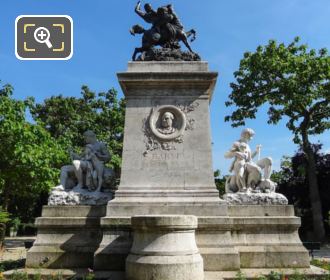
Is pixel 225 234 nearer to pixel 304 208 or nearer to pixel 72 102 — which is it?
pixel 304 208

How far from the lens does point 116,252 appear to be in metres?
8.88

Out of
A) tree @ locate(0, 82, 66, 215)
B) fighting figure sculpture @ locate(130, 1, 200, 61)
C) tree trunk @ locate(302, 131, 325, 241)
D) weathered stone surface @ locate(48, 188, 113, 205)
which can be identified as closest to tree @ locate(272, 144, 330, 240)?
tree trunk @ locate(302, 131, 325, 241)

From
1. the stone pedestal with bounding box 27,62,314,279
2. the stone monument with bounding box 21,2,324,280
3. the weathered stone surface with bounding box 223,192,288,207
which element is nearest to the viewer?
the stone monument with bounding box 21,2,324,280

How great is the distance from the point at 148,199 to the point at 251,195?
2.67 meters

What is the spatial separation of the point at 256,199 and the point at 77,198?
4613 millimetres

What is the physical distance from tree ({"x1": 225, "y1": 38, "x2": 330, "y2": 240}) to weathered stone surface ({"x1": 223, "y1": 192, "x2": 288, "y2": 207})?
13466mm

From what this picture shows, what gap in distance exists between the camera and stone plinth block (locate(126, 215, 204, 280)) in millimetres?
7332

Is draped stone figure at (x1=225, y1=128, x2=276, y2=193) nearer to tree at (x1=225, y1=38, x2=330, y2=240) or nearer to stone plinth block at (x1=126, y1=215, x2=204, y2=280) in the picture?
stone plinth block at (x1=126, y1=215, x2=204, y2=280)

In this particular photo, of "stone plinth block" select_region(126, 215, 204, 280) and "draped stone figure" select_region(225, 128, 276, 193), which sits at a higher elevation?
"draped stone figure" select_region(225, 128, 276, 193)

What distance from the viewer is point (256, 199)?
392 inches

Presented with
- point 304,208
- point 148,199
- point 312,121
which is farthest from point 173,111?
point 304,208

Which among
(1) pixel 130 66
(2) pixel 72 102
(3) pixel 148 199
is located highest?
(2) pixel 72 102

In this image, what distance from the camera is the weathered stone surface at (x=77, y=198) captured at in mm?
9992

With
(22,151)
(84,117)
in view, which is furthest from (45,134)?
(84,117)
